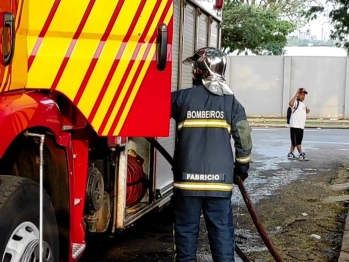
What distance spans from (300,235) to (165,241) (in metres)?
1.59

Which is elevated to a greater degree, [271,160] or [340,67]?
[340,67]

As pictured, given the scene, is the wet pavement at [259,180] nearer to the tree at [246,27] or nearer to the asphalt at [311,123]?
Result: the asphalt at [311,123]

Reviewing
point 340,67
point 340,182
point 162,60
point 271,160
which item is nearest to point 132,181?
point 162,60

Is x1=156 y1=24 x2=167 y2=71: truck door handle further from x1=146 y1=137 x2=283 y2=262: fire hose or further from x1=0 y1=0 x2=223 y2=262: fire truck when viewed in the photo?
x1=146 y1=137 x2=283 y2=262: fire hose

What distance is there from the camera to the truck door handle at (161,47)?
354cm

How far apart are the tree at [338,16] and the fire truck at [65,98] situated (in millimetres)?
8463

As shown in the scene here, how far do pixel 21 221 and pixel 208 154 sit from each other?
181cm

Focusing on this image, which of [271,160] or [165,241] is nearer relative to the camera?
[165,241]

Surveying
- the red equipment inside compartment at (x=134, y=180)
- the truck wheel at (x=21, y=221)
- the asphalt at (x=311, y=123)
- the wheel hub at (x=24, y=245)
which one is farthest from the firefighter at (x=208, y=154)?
the asphalt at (x=311, y=123)

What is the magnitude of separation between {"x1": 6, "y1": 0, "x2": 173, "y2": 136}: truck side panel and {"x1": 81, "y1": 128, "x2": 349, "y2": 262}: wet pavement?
2.53 metres

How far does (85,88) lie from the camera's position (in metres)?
3.46

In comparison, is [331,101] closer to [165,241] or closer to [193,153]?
[165,241]

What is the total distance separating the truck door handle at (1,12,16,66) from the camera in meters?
2.92

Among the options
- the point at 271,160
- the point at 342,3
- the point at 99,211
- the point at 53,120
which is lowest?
the point at 271,160
